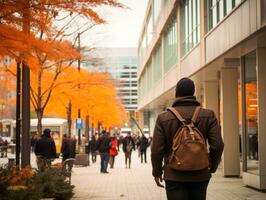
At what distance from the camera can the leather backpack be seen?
17.9ft

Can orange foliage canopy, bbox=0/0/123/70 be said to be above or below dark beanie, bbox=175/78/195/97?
above

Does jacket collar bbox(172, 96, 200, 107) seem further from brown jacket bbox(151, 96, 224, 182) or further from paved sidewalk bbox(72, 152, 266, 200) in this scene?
paved sidewalk bbox(72, 152, 266, 200)

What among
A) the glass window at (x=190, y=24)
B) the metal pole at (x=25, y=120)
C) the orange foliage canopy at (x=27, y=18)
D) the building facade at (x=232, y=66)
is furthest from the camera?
the glass window at (x=190, y=24)

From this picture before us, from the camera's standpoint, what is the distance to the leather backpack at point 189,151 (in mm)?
5443

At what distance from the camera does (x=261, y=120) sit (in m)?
16.9

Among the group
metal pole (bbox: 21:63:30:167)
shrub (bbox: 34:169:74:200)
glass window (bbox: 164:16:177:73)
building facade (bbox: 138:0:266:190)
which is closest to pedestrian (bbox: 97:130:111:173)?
building facade (bbox: 138:0:266:190)

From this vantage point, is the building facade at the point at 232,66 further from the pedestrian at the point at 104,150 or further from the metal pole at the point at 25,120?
the metal pole at the point at 25,120

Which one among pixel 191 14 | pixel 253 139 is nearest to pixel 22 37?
pixel 253 139

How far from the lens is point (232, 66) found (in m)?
22.6

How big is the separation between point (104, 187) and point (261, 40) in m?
6.69

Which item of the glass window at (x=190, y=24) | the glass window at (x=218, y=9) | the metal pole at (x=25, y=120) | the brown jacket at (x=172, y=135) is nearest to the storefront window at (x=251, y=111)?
the glass window at (x=218, y=9)

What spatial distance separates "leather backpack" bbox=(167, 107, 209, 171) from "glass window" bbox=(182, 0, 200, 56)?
2072cm

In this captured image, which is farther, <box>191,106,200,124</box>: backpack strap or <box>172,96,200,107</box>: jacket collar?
<box>172,96,200,107</box>: jacket collar

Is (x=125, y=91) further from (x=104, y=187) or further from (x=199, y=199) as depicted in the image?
(x=199, y=199)
